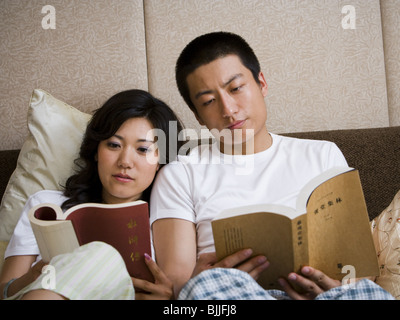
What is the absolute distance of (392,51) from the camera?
1.63 metres

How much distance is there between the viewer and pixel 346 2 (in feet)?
5.32

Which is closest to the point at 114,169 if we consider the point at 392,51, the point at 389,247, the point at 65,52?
the point at 65,52

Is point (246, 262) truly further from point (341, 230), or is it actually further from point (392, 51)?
point (392, 51)

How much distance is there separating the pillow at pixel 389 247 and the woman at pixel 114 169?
0.56 metres

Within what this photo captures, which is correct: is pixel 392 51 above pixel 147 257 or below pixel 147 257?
above

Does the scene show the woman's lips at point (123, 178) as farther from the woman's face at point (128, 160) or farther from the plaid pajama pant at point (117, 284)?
the plaid pajama pant at point (117, 284)

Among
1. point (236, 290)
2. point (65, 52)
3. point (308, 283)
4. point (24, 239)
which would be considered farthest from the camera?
point (65, 52)

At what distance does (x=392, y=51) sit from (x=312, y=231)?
3.83 ft

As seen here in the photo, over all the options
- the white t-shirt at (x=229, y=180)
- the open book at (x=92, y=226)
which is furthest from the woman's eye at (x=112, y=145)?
the open book at (x=92, y=226)

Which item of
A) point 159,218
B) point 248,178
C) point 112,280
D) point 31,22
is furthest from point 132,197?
point 31,22

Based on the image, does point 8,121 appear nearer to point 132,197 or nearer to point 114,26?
point 114,26

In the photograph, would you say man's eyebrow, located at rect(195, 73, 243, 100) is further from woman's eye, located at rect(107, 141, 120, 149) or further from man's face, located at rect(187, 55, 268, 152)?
woman's eye, located at rect(107, 141, 120, 149)

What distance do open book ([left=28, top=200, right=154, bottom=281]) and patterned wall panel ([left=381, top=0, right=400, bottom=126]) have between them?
1258mm

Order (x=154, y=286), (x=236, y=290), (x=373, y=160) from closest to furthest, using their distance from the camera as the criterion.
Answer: (x=236, y=290) → (x=154, y=286) → (x=373, y=160)
